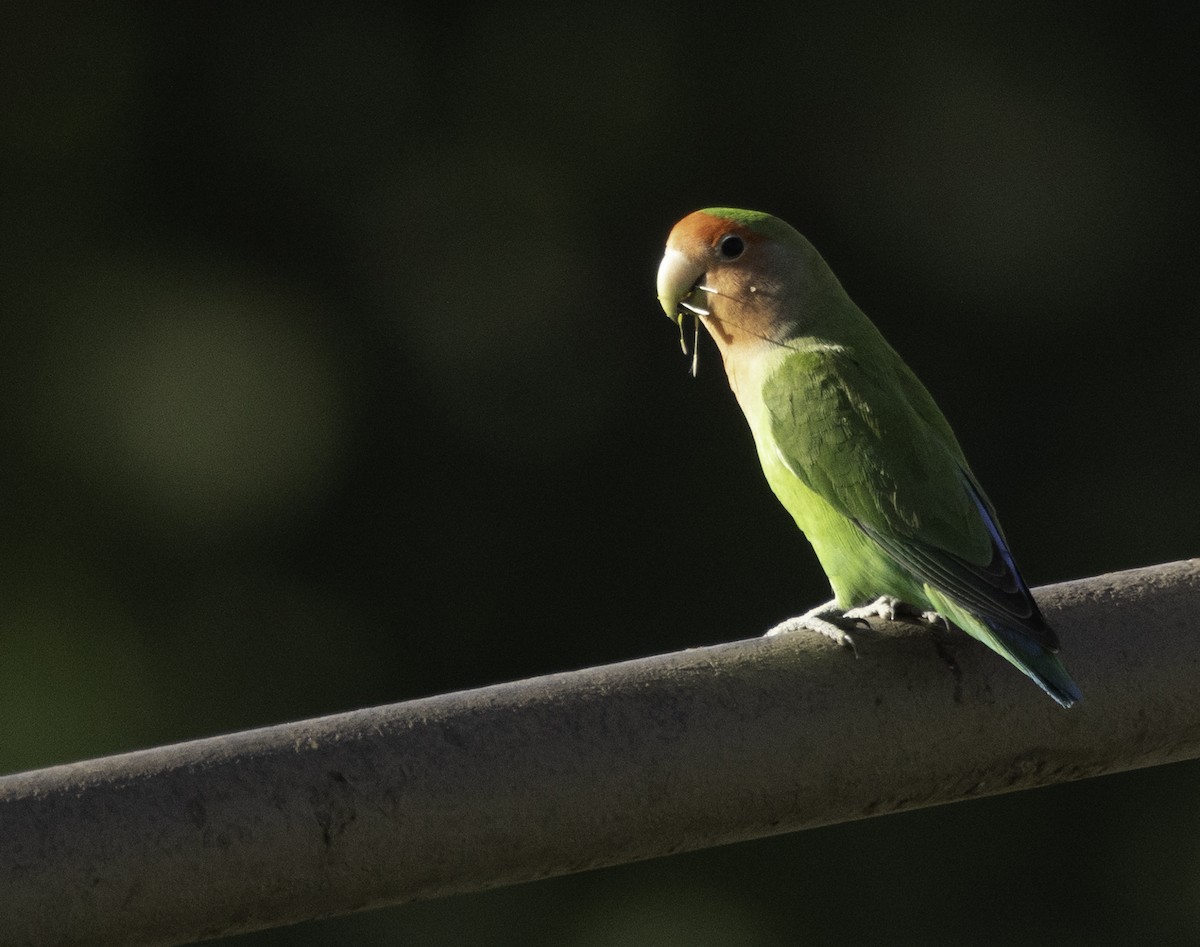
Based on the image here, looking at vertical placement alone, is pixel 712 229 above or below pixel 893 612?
above

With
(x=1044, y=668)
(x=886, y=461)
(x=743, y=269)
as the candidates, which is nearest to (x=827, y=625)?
(x=1044, y=668)

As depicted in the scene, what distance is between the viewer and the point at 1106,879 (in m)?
4.54

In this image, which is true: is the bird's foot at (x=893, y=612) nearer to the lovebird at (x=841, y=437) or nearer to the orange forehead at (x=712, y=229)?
the lovebird at (x=841, y=437)

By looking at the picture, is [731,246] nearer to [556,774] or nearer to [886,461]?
[886,461]

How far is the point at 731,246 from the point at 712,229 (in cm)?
4

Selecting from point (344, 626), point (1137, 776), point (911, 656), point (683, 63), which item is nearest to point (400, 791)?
point (911, 656)

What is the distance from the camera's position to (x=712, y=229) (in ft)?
7.52

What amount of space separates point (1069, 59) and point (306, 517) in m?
2.81

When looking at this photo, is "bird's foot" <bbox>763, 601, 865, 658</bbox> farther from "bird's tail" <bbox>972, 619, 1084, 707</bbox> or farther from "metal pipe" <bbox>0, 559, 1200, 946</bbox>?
"bird's tail" <bbox>972, 619, 1084, 707</bbox>

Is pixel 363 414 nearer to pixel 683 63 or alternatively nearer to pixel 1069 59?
pixel 683 63

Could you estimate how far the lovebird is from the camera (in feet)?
6.38

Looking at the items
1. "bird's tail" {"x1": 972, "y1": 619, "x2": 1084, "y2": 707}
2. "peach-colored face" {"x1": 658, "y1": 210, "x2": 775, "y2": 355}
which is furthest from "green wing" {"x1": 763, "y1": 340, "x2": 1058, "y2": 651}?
"bird's tail" {"x1": 972, "y1": 619, "x2": 1084, "y2": 707}

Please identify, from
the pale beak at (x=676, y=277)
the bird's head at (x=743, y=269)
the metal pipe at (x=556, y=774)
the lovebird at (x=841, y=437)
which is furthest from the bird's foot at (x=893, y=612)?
the pale beak at (x=676, y=277)

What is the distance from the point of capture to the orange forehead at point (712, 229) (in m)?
2.29
